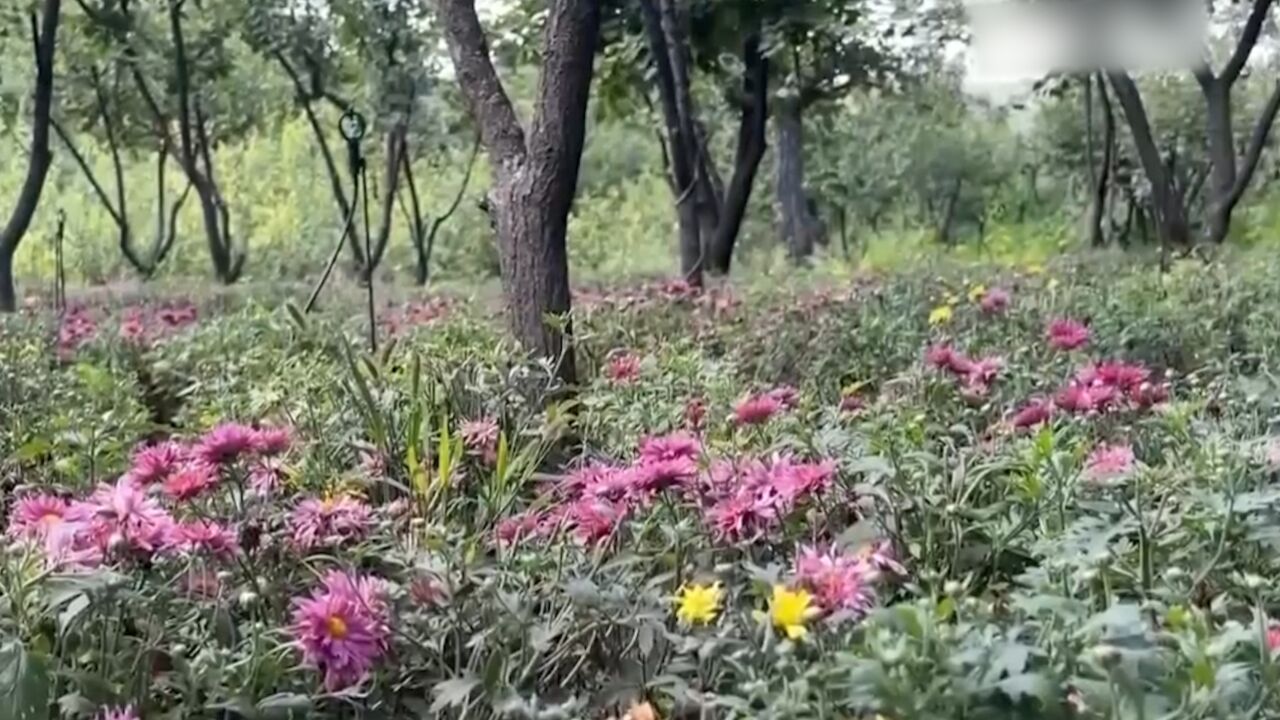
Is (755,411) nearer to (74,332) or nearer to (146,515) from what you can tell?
(146,515)

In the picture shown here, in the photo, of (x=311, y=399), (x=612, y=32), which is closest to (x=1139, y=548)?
(x=311, y=399)

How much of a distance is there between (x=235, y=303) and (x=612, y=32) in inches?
118

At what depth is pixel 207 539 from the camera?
146cm

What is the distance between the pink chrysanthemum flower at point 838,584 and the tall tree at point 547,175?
2.48 m

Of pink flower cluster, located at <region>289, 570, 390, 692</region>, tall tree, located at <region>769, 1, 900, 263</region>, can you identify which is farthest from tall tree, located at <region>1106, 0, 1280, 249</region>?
pink flower cluster, located at <region>289, 570, 390, 692</region>

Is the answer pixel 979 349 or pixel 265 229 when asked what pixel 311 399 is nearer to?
pixel 979 349

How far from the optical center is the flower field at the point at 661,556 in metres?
1.09

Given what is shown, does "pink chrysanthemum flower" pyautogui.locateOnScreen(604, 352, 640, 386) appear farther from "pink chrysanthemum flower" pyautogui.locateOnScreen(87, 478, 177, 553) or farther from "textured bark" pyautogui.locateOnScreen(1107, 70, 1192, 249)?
"textured bark" pyautogui.locateOnScreen(1107, 70, 1192, 249)

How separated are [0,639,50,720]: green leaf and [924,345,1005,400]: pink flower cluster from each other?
4.86ft

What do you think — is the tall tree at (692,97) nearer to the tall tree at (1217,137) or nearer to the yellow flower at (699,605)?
the tall tree at (1217,137)

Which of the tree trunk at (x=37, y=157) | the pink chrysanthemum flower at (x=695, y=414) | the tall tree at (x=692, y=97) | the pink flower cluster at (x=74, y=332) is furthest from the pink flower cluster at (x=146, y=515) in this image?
the tall tree at (x=692, y=97)

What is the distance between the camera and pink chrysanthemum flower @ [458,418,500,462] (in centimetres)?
223

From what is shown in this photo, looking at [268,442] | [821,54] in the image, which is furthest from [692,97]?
[268,442]

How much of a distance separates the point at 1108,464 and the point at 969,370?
695mm
